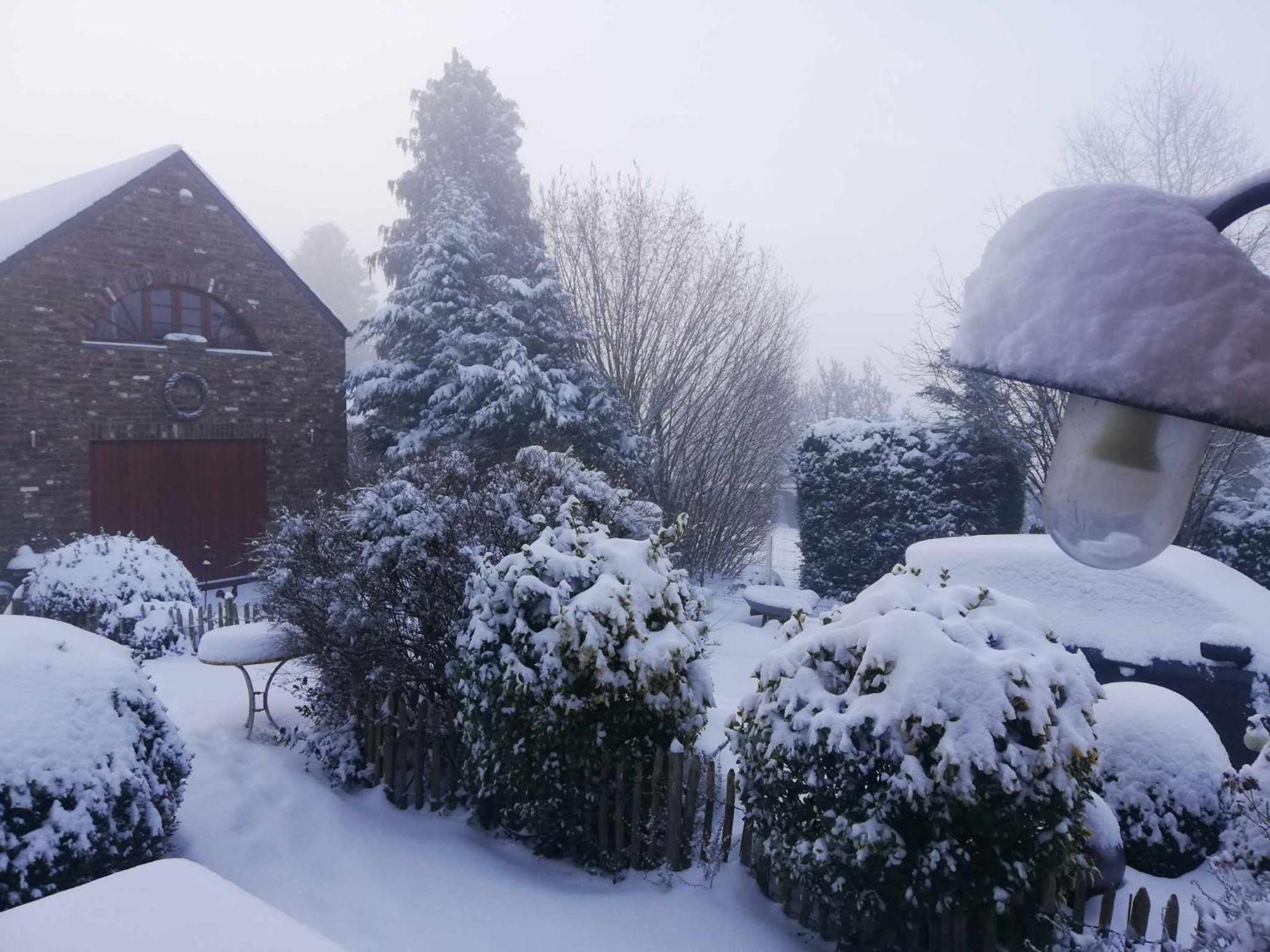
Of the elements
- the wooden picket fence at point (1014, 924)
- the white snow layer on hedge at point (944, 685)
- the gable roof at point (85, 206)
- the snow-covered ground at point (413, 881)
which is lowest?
the snow-covered ground at point (413, 881)

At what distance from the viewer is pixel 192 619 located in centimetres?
976

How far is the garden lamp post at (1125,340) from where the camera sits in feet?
2.54

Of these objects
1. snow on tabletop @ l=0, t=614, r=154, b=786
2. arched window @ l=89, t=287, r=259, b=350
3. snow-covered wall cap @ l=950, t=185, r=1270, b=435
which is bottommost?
snow on tabletop @ l=0, t=614, r=154, b=786

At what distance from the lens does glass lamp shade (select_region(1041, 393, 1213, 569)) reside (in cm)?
92

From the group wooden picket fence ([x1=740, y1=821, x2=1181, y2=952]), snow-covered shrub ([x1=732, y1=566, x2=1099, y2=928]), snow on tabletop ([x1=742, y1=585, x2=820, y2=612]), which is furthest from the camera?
snow on tabletop ([x1=742, y1=585, x2=820, y2=612])

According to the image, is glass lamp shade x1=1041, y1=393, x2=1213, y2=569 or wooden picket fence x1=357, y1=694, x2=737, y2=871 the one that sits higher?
glass lamp shade x1=1041, y1=393, x2=1213, y2=569

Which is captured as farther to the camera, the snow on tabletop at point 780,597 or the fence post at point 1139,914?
the snow on tabletop at point 780,597

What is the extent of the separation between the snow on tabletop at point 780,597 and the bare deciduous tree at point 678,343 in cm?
265

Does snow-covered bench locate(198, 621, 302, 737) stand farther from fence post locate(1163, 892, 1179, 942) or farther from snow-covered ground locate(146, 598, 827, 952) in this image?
fence post locate(1163, 892, 1179, 942)

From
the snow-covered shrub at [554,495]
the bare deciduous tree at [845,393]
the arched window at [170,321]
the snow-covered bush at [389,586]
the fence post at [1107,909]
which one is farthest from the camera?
the bare deciduous tree at [845,393]

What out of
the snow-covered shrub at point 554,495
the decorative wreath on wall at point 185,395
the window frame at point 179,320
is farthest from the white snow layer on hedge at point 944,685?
the window frame at point 179,320

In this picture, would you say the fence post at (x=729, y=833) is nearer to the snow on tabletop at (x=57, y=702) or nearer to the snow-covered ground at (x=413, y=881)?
the snow-covered ground at (x=413, y=881)

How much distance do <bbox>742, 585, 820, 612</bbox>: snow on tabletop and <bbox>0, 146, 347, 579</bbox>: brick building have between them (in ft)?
29.0

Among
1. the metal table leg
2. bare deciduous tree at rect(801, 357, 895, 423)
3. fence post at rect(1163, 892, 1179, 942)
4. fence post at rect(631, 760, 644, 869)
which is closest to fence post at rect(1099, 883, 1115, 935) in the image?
fence post at rect(1163, 892, 1179, 942)
